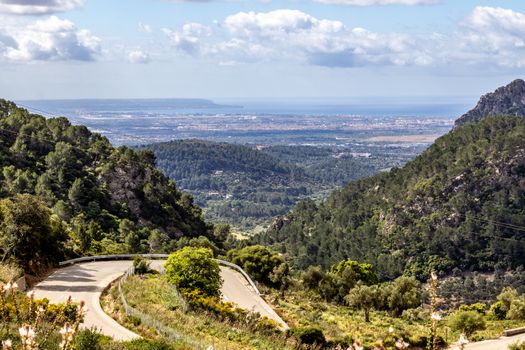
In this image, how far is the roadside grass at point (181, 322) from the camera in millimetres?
21969

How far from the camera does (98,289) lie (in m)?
31.4

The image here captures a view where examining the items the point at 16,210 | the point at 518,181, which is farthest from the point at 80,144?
the point at 518,181

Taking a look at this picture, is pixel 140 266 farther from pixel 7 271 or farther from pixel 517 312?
pixel 517 312

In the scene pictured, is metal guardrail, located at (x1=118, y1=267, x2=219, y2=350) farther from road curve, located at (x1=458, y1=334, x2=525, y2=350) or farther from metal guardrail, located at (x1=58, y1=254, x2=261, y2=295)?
road curve, located at (x1=458, y1=334, x2=525, y2=350)

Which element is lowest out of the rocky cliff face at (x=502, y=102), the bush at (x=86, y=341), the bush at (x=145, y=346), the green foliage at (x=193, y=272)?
the green foliage at (x=193, y=272)

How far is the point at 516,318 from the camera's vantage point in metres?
37.6

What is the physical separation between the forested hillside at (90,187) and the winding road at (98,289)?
3.91 meters

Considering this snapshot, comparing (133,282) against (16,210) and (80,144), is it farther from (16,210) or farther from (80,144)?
(80,144)

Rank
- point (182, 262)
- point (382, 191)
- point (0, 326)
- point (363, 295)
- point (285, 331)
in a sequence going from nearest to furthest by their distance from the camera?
point (0, 326), point (285, 331), point (182, 262), point (363, 295), point (382, 191)

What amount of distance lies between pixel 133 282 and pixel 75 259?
835 cm

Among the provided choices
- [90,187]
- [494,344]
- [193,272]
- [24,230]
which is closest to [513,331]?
[494,344]

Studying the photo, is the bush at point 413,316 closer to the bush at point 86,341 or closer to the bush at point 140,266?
the bush at point 140,266

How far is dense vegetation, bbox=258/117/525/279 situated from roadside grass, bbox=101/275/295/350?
69.5 m

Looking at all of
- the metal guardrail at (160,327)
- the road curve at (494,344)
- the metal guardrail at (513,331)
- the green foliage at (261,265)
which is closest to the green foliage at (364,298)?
the green foliage at (261,265)
